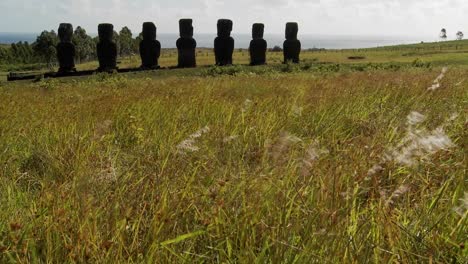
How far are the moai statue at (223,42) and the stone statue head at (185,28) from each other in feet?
5.82

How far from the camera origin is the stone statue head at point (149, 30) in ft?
94.0

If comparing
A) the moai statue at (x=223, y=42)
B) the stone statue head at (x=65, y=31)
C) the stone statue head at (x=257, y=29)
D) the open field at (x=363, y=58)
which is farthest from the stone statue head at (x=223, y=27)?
the stone statue head at (x=65, y=31)

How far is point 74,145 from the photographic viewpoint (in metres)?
3.81

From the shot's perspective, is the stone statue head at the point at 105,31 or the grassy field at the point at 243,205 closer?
the grassy field at the point at 243,205

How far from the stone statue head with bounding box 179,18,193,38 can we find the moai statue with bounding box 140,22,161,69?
1839mm

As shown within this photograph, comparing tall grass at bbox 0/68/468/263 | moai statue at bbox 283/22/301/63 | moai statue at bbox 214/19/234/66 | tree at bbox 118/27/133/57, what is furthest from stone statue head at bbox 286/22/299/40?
tree at bbox 118/27/133/57

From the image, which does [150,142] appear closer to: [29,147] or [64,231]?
[29,147]

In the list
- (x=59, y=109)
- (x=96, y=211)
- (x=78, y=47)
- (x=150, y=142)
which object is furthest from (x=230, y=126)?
(x=78, y=47)

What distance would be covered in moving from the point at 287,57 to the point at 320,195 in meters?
31.1

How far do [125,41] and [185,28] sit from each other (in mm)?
83802

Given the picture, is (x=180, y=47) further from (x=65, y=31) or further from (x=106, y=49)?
(x=65, y=31)

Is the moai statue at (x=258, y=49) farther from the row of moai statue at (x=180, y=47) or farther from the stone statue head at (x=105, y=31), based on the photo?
the stone statue head at (x=105, y=31)

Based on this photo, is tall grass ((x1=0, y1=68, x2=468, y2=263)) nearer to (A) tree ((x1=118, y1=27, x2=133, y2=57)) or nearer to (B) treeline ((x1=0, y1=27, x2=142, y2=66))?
(B) treeline ((x1=0, y1=27, x2=142, y2=66))

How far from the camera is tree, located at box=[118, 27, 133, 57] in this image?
109 meters
